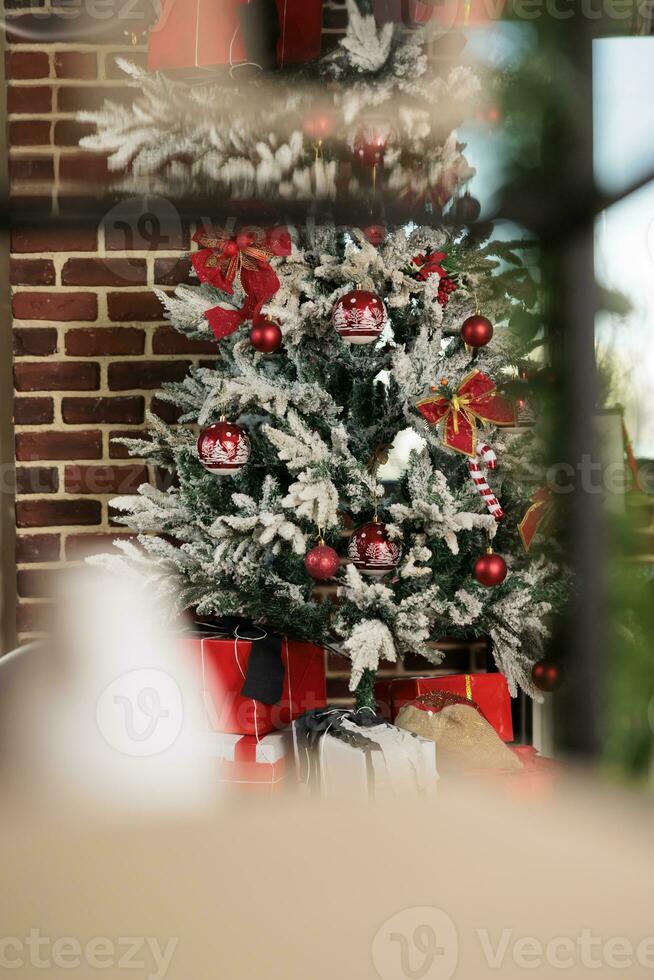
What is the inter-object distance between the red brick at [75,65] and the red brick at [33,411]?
727mm

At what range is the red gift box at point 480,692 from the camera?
1582 millimetres

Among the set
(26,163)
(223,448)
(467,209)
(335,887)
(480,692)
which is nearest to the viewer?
(467,209)

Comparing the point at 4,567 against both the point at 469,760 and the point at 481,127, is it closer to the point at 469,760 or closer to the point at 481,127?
the point at 469,760

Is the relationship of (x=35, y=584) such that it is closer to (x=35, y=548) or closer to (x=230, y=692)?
(x=35, y=548)

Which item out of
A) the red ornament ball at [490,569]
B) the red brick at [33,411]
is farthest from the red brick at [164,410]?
the red ornament ball at [490,569]

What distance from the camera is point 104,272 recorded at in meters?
1.89

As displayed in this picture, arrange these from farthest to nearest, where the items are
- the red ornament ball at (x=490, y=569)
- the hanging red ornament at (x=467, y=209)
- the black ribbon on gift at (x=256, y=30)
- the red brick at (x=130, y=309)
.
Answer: the red brick at (x=130, y=309)
the red ornament ball at (x=490, y=569)
the black ribbon on gift at (x=256, y=30)
the hanging red ornament at (x=467, y=209)

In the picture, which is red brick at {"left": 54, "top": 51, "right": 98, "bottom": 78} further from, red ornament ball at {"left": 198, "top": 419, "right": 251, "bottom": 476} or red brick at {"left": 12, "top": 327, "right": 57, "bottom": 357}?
red ornament ball at {"left": 198, "top": 419, "right": 251, "bottom": 476}

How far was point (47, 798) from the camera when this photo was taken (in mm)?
443

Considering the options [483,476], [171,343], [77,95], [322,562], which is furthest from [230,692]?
[77,95]

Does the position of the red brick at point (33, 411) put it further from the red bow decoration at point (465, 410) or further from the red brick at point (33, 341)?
the red bow decoration at point (465, 410)

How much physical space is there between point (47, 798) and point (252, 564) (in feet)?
3.16

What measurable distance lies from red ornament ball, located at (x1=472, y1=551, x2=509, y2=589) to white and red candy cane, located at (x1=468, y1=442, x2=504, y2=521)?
8 centimetres

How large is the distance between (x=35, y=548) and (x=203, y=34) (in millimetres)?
1133
